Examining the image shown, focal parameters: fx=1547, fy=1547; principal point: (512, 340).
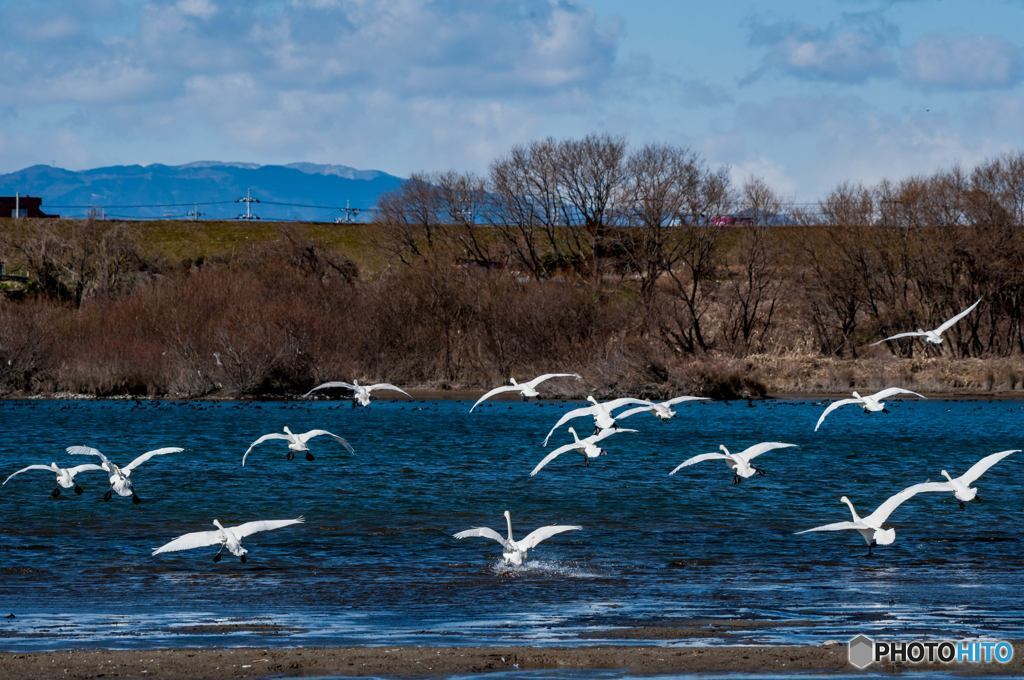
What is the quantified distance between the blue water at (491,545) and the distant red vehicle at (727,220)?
23135 millimetres

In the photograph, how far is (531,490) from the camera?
31.2 m

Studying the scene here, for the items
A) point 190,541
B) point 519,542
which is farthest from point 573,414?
point 190,541

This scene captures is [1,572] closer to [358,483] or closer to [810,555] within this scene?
[810,555]

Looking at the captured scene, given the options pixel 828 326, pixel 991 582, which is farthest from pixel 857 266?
pixel 991 582

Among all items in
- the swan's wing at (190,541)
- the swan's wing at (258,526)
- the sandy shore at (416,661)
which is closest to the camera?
the sandy shore at (416,661)

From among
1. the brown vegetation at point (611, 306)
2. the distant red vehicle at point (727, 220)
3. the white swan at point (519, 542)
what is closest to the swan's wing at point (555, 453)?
the white swan at point (519, 542)

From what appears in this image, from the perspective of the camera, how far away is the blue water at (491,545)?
15.9m

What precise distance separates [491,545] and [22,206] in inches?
3696

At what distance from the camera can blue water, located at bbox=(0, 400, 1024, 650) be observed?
15.9 m

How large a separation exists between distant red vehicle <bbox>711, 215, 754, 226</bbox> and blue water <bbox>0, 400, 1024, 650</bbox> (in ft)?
75.9

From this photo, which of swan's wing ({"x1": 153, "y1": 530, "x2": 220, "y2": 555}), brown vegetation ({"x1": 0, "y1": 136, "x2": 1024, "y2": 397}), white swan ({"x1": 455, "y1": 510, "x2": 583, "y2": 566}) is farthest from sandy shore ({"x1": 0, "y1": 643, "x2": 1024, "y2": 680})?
brown vegetation ({"x1": 0, "y1": 136, "x2": 1024, "y2": 397})

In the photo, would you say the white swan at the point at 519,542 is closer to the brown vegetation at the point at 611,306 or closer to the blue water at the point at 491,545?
the blue water at the point at 491,545

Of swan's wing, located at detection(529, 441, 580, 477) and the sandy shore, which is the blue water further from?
swan's wing, located at detection(529, 441, 580, 477)

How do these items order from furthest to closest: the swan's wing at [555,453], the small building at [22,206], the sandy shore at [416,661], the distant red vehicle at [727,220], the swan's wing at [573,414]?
the small building at [22,206]
the distant red vehicle at [727,220]
the swan's wing at [573,414]
the swan's wing at [555,453]
the sandy shore at [416,661]
